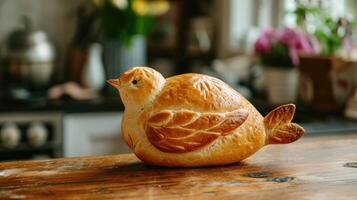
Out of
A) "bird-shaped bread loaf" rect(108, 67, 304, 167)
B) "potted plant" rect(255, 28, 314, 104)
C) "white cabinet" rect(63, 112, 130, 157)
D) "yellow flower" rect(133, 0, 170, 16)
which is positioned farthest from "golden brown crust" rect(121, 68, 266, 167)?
"yellow flower" rect(133, 0, 170, 16)

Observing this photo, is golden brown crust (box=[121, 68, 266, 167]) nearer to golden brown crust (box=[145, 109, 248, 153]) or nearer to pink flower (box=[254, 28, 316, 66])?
golden brown crust (box=[145, 109, 248, 153])

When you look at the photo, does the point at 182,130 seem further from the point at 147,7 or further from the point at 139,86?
the point at 147,7

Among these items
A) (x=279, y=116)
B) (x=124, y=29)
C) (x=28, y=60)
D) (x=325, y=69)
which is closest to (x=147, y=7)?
(x=124, y=29)

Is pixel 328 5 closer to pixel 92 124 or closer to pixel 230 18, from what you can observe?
pixel 230 18

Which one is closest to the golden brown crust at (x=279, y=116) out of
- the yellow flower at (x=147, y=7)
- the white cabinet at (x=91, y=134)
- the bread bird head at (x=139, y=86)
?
the bread bird head at (x=139, y=86)

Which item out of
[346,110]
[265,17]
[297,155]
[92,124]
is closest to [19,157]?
[92,124]

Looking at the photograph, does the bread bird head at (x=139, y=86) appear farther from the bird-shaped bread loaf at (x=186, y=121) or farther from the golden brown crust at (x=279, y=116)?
the golden brown crust at (x=279, y=116)
